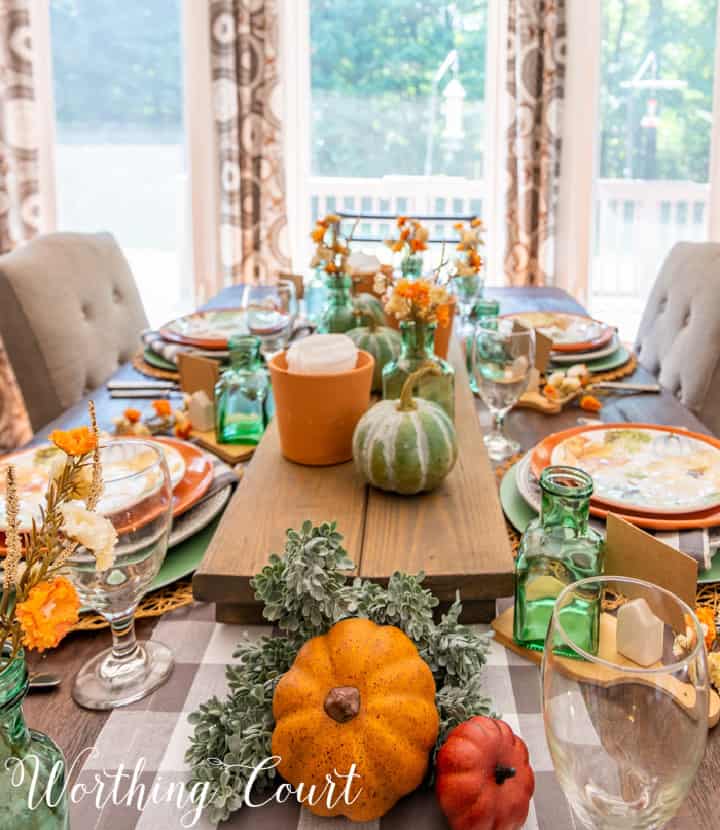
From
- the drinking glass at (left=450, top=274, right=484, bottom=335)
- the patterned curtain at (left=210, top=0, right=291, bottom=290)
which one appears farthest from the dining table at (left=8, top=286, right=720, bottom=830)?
the patterned curtain at (left=210, top=0, right=291, bottom=290)

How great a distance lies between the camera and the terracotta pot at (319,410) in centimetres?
108

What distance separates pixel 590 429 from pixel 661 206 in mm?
3421

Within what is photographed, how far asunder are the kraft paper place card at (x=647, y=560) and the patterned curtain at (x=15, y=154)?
9.97 ft

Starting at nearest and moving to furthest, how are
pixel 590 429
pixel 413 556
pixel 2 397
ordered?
1. pixel 413 556
2. pixel 590 429
3. pixel 2 397

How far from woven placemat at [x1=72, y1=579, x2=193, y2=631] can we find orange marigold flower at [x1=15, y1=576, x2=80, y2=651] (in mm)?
397

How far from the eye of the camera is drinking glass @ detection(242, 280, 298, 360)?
1.66 meters

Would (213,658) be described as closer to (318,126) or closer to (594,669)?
(594,669)

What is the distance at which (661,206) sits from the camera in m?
4.32

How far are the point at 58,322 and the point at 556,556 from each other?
154 centimetres

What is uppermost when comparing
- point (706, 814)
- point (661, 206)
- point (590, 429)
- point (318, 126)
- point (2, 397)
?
point (318, 126)

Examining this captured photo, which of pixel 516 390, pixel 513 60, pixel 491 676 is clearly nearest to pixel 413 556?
pixel 491 676

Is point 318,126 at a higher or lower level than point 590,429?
higher

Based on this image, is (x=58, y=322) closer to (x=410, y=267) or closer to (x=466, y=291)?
(x=410, y=267)

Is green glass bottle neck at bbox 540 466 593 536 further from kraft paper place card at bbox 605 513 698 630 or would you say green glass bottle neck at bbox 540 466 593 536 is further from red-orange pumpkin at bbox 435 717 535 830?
red-orange pumpkin at bbox 435 717 535 830
